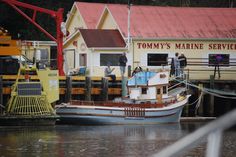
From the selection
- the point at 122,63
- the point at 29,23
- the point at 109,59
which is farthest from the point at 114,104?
the point at 29,23

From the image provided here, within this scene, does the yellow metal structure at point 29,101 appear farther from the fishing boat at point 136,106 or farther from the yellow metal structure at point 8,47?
the yellow metal structure at point 8,47

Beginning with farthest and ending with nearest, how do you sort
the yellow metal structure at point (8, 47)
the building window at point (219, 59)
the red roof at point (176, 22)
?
the red roof at point (176, 22)
the building window at point (219, 59)
the yellow metal structure at point (8, 47)

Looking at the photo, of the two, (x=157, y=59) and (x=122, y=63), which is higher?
(x=157, y=59)

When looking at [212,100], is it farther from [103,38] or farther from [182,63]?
[103,38]

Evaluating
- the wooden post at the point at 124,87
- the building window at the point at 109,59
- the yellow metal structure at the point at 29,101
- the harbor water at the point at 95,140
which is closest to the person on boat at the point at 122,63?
the wooden post at the point at 124,87

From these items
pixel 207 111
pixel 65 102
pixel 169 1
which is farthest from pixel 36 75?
pixel 169 1

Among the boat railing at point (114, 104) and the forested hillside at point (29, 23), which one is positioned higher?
the forested hillside at point (29, 23)

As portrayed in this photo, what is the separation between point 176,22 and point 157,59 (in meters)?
3.33

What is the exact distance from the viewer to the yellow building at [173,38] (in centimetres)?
4209

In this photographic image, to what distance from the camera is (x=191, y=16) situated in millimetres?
45156

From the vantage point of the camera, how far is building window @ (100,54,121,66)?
1672 inches

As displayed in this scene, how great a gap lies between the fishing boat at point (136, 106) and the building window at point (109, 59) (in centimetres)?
829

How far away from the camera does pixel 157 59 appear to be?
42469mm

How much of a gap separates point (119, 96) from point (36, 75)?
4.99m
